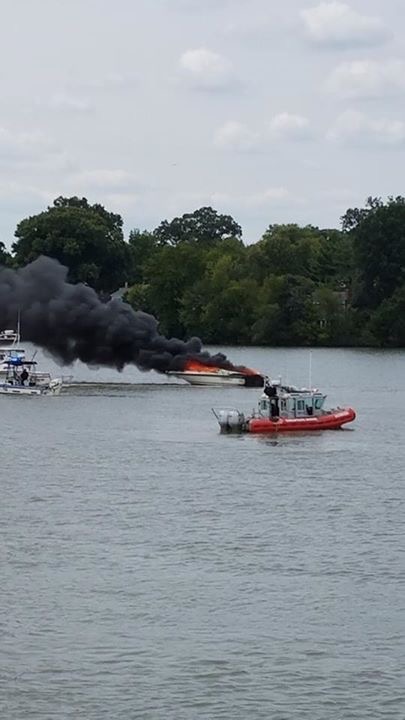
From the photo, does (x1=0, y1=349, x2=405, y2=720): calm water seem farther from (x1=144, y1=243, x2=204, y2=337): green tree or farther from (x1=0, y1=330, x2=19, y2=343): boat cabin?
(x1=144, y1=243, x2=204, y2=337): green tree

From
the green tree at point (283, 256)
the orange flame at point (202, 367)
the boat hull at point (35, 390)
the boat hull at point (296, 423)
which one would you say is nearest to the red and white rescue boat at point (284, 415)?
the boat hull at point (296, 423)

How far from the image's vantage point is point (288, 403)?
2921 inches

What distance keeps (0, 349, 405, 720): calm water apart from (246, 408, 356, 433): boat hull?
0.98 meters

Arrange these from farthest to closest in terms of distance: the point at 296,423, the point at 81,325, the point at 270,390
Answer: the point at 81,325 → the point at 296,423 → the point at 270,390

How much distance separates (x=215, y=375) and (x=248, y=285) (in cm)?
7265

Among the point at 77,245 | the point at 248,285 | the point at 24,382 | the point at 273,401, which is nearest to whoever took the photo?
the point at 273,401

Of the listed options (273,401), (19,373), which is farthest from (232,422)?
(19,373)

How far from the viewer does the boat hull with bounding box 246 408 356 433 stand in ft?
238

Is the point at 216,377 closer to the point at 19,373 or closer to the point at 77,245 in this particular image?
the point at 19,373

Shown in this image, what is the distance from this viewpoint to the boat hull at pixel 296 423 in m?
72.6

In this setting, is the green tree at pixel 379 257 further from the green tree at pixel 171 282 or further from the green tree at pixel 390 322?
the green tree at pixel 171 282

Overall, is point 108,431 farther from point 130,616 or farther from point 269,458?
point 130,616

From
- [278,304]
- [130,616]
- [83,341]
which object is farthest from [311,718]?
[278,304]

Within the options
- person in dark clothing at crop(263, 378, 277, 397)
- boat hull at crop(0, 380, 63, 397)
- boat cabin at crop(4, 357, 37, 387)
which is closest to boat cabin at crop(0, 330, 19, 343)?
boat cabin at crop(4, 357, 37, 387)
